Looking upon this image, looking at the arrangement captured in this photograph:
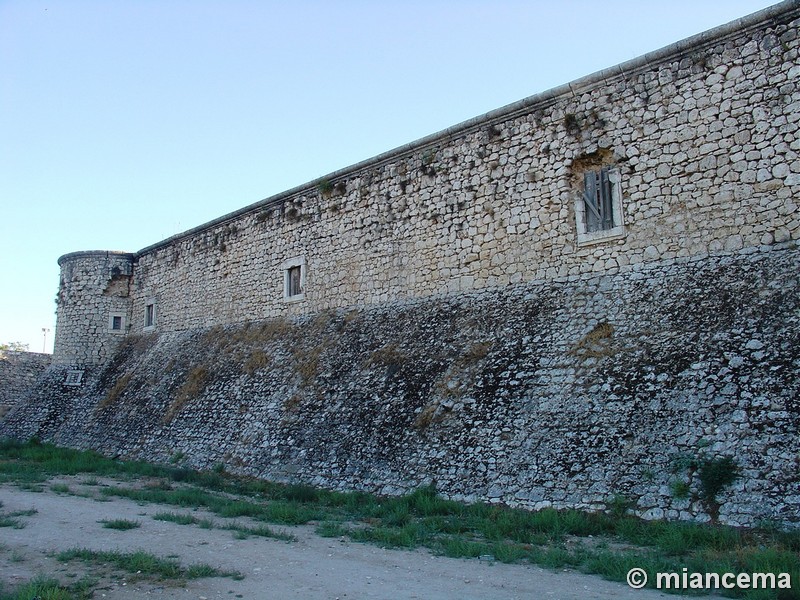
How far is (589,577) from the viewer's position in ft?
19.9

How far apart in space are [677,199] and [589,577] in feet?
21.2

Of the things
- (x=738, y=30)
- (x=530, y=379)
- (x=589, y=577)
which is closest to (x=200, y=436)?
(x=530, y=379)

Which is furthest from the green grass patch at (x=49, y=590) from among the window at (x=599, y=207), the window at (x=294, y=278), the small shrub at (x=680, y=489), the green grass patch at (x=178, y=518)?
the window at (x=294, y=278)

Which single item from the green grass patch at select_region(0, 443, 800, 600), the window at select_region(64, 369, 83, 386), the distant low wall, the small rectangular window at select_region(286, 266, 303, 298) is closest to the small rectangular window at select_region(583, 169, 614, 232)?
the green grass patch at select_region(0, 443, 800, 600)

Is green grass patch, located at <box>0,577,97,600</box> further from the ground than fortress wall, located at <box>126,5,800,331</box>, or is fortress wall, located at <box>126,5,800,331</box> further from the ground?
fortress wall, located at <box>126,5,800,331</box>

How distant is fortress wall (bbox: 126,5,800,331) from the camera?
9375 mm

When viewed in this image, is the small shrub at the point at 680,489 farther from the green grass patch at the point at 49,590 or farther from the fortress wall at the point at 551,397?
the green grass patch at the point at 49,590

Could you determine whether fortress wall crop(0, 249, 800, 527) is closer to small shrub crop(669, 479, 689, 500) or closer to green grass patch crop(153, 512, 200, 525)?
small shrub crop(669, 479, 689, 500)

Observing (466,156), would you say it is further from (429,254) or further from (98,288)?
(98,288)

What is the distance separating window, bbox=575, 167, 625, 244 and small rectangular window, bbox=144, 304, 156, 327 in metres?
16.7

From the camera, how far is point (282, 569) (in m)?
6.38

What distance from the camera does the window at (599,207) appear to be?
35.4ft

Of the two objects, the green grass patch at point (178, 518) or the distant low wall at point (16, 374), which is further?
the distant low wall at point (16, 374)

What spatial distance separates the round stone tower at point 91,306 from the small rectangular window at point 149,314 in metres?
1.22
